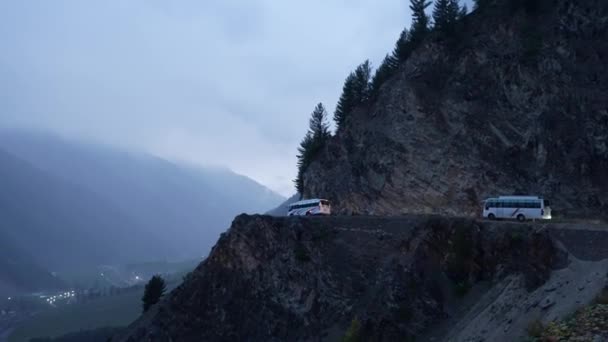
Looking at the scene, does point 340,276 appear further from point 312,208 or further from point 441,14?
point 441,14

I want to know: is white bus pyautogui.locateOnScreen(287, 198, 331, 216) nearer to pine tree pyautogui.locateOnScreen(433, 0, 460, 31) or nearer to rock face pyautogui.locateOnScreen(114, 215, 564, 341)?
rock face pyautogui.locateOnScreen(114, 215, 564, 341)

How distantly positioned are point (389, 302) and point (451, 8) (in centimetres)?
4301

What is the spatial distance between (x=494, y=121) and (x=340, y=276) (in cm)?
2479

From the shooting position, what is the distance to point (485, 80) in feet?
169

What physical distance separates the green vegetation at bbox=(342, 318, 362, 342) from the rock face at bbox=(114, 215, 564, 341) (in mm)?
81

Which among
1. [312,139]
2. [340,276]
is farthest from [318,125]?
[340,276]

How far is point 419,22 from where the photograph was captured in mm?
65125

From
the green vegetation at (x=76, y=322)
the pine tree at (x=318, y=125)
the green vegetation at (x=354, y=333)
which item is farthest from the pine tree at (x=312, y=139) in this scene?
the green vegetation at (x=76, y=322)

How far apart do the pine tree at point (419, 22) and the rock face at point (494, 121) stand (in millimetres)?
5334

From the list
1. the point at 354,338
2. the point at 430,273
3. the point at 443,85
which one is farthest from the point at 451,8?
the point at 354,338

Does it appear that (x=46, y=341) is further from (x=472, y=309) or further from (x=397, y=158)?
(x=472, y=309)

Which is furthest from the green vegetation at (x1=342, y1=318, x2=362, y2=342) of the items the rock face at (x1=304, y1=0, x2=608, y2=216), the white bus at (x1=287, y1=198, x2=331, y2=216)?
A: the rock face at (x1=304, y1=0, x2=608, y2=216)

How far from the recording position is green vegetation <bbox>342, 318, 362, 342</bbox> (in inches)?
1230

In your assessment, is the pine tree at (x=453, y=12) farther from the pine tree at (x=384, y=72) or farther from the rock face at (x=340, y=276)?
the rock face at (x=340, y=276)
